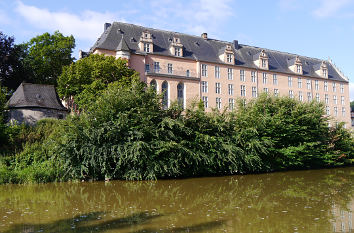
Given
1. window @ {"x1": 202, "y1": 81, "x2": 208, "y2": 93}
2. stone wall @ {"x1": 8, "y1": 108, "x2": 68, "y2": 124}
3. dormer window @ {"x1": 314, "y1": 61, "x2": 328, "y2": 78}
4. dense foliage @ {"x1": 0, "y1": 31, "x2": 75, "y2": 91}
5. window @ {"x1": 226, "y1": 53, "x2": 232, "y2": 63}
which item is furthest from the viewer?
dormer window @ {"x1": 314, "y1": 61, "x2": 328, "y2": 78}

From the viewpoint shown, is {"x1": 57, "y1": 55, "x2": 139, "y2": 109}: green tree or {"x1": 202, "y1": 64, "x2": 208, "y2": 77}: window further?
{"x1": 202, "y1": 64, "x2": 208, "y2": 77}: window

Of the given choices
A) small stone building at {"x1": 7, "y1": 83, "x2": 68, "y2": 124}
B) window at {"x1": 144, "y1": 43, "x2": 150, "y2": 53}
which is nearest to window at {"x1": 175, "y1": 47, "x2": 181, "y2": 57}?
window at {"x1": 144, "y1": 43, "x2": 150, "y2": 53}

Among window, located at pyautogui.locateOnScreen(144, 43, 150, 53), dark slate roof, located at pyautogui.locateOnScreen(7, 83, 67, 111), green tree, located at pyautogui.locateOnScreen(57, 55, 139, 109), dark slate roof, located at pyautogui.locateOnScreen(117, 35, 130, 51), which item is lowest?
dark slate roof, located at pyautogui.locateOnScreen(7, 83, 67, 111)

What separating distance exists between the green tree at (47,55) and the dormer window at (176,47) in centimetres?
1278

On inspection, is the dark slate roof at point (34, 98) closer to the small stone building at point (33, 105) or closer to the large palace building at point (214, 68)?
the small stone building at point (33, 105)

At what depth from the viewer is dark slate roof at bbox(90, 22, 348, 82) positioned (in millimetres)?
41531

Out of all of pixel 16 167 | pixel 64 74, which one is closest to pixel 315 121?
pixel 16 167

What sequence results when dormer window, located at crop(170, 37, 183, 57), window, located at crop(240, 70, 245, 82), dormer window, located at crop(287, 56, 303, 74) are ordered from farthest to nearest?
1. dormer window, located at crop(287, 56, 303, 74)
2. window, located at crop(240, 70, 245, 82)
3. dormer window, located at crop(170, 37, 183, 57)

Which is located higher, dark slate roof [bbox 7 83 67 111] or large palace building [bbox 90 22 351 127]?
large palace building [bbox 90 22 351 127]

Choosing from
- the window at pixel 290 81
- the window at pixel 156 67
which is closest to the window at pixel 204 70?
the window at pixel 156 67

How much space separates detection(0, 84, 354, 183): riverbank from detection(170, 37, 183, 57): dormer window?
20.9 meters

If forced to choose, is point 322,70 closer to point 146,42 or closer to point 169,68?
point 169,68

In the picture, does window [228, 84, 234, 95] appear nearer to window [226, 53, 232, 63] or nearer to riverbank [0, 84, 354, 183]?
window [226, 53, 232, 63]

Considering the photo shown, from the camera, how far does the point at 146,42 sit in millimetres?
41844
